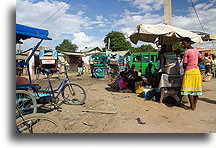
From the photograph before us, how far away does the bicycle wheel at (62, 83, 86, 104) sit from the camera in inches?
155

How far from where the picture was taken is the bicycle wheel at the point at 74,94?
3.94 m

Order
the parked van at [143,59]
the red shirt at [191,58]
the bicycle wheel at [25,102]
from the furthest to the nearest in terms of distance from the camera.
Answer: the parked van at [143,59] → the red shirt at [191,58] → the bicycle wheel at [25,102]

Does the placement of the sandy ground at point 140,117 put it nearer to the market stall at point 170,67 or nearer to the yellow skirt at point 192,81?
the market stall at point 170,67

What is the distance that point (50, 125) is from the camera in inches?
81.8

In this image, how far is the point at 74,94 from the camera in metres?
4.07

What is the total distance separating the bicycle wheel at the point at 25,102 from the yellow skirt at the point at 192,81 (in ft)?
11.9

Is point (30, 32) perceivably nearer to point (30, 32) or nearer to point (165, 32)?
point (30, 32)

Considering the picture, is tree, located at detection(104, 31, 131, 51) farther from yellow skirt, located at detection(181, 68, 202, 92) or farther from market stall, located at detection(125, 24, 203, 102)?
yellow skirt, located at detection(181, 68, 202, 92)

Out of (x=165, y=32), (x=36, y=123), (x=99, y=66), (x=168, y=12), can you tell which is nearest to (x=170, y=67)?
(x=165, y=32)

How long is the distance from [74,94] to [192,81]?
3.22m

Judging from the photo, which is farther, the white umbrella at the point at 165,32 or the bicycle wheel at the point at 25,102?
the white umbrella at the point at 165,32

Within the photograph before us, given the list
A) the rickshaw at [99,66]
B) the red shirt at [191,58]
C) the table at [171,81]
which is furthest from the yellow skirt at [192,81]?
the rickshaw at [99,66]

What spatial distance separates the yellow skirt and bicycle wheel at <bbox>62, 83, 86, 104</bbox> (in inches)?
109

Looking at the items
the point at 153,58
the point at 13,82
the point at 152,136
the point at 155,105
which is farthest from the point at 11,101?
the point at 153,58
